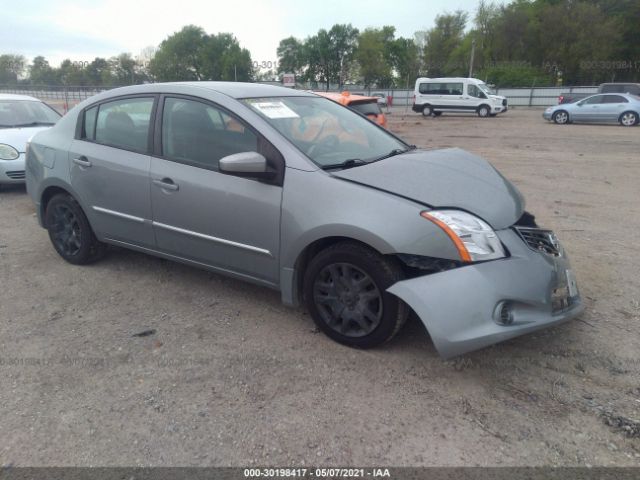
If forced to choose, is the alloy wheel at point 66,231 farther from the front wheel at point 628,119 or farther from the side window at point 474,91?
the side window at point 474,91

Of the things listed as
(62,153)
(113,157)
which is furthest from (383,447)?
(62,153)

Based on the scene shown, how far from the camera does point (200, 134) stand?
11.5ft

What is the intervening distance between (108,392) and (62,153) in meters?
2.50

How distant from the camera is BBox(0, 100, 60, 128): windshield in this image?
26.6ft

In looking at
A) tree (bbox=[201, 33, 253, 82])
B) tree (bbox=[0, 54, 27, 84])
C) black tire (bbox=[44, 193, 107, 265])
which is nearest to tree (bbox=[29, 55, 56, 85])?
tree (bbox=[0, 54, 27, 84])

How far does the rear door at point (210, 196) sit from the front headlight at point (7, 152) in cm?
503

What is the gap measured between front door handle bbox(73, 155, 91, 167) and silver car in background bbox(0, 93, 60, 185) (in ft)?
13.5

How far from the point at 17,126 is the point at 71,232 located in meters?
4.82

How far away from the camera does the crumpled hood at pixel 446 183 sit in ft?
9.27

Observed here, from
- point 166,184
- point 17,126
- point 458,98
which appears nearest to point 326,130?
point 166,184

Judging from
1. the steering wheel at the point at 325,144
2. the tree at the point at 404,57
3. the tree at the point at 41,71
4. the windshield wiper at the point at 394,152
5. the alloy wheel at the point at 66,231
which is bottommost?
the alloy wheel at the point at 66,231

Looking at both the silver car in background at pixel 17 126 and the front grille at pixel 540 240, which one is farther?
the silver car in background at pixel 17 126

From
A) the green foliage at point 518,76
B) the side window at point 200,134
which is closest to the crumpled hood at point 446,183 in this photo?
the side window at point 200,134

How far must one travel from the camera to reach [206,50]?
86.8 metres
